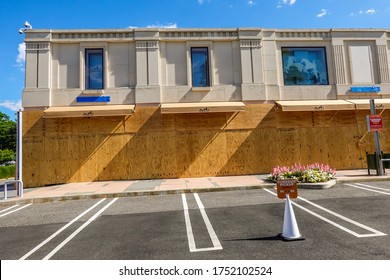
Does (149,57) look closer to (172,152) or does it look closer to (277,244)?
(172,152)

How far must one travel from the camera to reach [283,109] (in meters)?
15.0

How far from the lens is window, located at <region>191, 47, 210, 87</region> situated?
16.0m

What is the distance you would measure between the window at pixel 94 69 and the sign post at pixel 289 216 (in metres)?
13.4

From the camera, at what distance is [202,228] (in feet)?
18.9

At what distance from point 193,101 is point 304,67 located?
7.72 meters

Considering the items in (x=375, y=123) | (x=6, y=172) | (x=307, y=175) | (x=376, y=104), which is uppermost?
(x=376, y=104)

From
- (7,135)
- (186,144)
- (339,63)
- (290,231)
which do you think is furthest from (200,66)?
(7,135)

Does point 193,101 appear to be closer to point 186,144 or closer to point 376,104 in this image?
point 186,144

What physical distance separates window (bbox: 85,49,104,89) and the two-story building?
6 centimetres

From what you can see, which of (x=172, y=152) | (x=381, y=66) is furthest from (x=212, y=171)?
(x=381, y=66)

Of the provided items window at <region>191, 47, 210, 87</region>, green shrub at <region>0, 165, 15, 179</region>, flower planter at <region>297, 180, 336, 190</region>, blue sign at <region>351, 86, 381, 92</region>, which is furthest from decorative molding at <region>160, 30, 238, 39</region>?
green shrub at <region>0, 165, 15, 179</region>

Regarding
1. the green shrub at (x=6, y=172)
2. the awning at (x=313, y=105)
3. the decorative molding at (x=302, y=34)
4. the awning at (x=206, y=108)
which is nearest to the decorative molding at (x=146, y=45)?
the awning at (x=206, y=108)

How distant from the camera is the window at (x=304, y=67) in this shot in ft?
54.3

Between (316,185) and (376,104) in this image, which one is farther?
(376,104)
